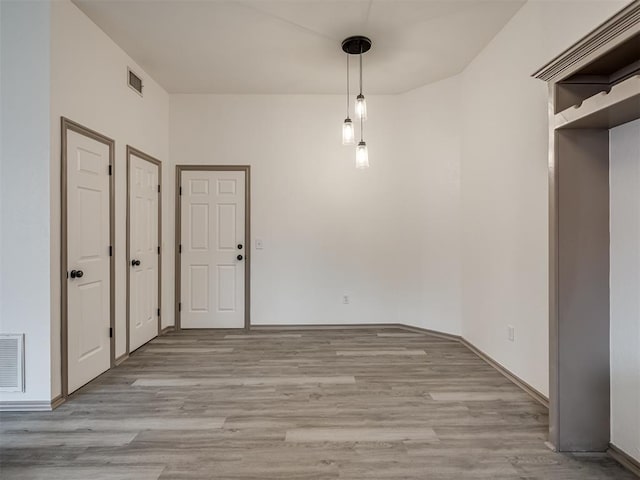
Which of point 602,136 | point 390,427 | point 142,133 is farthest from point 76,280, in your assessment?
point 602,136

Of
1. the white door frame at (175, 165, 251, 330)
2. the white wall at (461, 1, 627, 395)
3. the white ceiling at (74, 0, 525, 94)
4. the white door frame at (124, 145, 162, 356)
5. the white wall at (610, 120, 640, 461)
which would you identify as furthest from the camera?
the white door frame at (175, 165, 251, 330)

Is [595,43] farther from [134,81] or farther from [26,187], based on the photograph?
[134,81]

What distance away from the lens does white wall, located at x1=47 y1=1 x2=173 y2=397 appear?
2562 millimetres

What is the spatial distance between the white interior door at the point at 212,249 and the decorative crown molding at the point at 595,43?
3.48 metres

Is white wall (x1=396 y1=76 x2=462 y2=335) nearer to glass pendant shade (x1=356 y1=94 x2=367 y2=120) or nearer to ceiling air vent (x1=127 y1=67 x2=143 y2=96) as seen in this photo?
glass pendant shade (x1=356 y1=94 x2=367 y2=120)

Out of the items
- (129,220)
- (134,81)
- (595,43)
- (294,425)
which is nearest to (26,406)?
(129,220)

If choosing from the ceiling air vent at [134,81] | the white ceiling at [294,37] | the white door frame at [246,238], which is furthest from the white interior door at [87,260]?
the white door frame at [246,238]

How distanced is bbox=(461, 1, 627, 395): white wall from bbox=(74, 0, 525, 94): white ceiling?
1.14 feet

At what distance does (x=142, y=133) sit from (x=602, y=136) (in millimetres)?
4027

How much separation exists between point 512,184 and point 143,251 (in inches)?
146

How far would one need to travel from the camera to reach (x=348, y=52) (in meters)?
3.41

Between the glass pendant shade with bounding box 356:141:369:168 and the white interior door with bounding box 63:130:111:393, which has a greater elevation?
the glass pendant shade with bounding box 356:141:369:168

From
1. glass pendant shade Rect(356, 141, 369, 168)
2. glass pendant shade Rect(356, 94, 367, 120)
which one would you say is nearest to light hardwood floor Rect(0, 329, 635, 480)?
glass pendant shade Rect(356, 141, 369, 168)

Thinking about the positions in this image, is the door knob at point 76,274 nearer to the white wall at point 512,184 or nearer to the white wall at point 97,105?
the white wall at point 97,105
